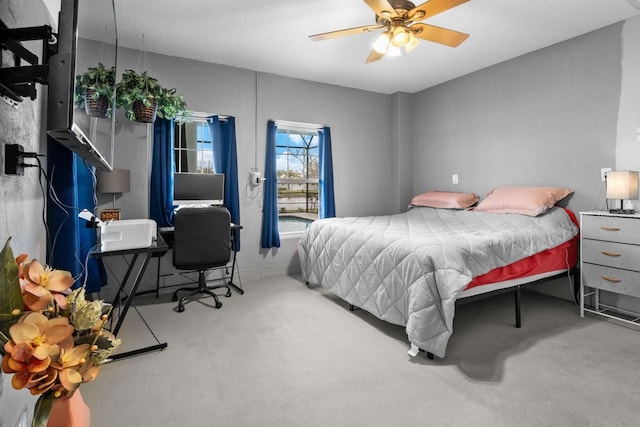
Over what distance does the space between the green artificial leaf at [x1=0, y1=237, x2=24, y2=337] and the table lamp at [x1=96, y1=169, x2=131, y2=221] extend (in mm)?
2694

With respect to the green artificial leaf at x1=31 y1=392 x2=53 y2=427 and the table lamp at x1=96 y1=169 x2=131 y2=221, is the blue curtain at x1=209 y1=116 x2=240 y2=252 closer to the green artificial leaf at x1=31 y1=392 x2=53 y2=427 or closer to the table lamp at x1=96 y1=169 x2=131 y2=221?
the table lamp at x1=96 y1=169 x2=131 y2=221

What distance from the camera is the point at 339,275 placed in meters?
3.13

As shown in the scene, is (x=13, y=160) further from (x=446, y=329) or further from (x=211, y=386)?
(x=446, y=329)

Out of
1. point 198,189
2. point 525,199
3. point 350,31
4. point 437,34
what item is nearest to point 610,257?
point 525,199

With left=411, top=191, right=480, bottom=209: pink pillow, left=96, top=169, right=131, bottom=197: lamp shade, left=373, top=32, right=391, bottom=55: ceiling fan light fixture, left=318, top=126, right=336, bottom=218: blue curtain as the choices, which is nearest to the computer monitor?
left=96, top=169, right=131, bottom=197: lamp shade

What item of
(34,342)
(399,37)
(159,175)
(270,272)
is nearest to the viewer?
(34,342)

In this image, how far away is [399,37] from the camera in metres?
2.41

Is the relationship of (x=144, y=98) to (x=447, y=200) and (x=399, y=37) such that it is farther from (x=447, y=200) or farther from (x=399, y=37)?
(x=447, y=200)

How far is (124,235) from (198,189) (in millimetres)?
1404

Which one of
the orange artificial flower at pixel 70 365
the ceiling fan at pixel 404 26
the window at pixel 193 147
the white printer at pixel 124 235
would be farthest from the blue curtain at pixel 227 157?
the orange artificial flower at pixel 70 365

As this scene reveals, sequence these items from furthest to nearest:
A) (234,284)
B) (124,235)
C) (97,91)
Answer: (234,284) < (124,235) < (97,91)

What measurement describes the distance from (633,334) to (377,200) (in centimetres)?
319

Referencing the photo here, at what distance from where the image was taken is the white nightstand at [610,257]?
8.45 ft

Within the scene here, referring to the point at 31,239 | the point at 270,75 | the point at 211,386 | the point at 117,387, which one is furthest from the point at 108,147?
the point at 270,75
